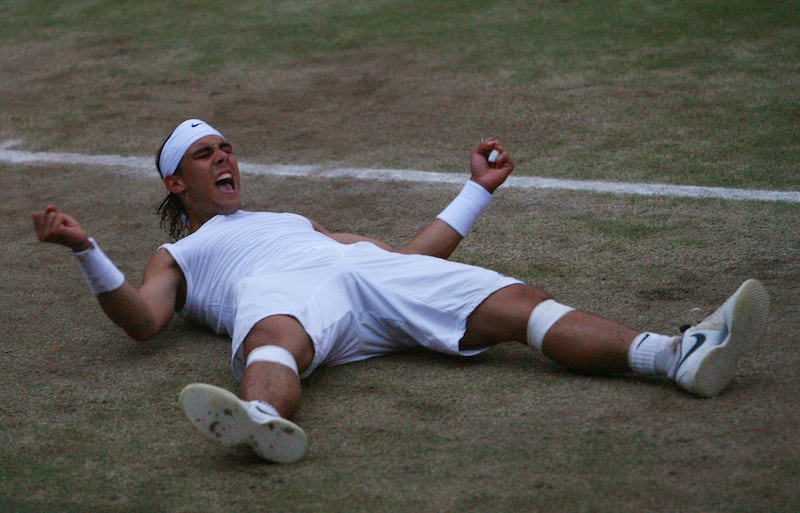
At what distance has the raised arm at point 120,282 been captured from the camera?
10.9ft

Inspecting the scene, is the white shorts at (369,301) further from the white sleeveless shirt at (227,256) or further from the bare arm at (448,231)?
the bare arm at (448,231)

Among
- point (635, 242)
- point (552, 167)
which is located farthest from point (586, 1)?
point (635, 242)

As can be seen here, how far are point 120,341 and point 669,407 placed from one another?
6.34 ft

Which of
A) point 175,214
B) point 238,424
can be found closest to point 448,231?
point 175,214

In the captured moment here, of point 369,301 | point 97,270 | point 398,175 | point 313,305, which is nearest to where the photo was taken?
point 97,270

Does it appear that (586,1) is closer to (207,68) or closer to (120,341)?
(207,68)

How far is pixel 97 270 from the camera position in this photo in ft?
11.1

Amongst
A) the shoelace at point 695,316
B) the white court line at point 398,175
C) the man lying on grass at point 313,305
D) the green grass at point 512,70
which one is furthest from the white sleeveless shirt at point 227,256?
the green grass at point 512,70

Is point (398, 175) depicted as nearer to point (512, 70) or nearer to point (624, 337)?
point (512, 70)

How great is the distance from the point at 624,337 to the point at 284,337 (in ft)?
3.24

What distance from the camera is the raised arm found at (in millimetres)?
3314

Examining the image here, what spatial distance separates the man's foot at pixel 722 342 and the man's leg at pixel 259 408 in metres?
1.08

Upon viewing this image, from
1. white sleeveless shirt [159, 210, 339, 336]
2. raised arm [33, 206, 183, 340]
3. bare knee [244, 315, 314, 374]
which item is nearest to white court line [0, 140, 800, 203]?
white sleeveless shirt [159, 210, 339, 336]

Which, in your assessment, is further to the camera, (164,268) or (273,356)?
(164,268)
